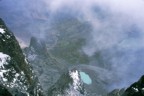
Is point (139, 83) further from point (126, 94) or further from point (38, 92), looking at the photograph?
point (38, 92)

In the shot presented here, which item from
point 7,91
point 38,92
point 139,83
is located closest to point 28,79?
point 38,92

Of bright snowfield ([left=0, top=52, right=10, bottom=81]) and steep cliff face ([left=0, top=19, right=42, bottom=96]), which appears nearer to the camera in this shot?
steep cliff face ([left=0, top=19, right=42, bottom=96])

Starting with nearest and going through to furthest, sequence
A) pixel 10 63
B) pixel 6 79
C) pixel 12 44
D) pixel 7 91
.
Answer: pixel 7 91 → pixel 6 79 → pixel 10 63 → pixel 12 44

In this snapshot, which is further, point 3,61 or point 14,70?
point 14,70

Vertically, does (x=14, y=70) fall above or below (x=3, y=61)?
below

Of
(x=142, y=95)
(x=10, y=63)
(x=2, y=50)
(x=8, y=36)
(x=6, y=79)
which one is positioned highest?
(x=8, y=36)

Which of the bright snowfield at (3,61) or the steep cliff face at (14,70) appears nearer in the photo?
the steep cliff face at (14,70)

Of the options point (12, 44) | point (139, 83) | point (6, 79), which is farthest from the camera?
point (12, 44)

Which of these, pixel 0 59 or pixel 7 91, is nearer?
pixel 7 91
